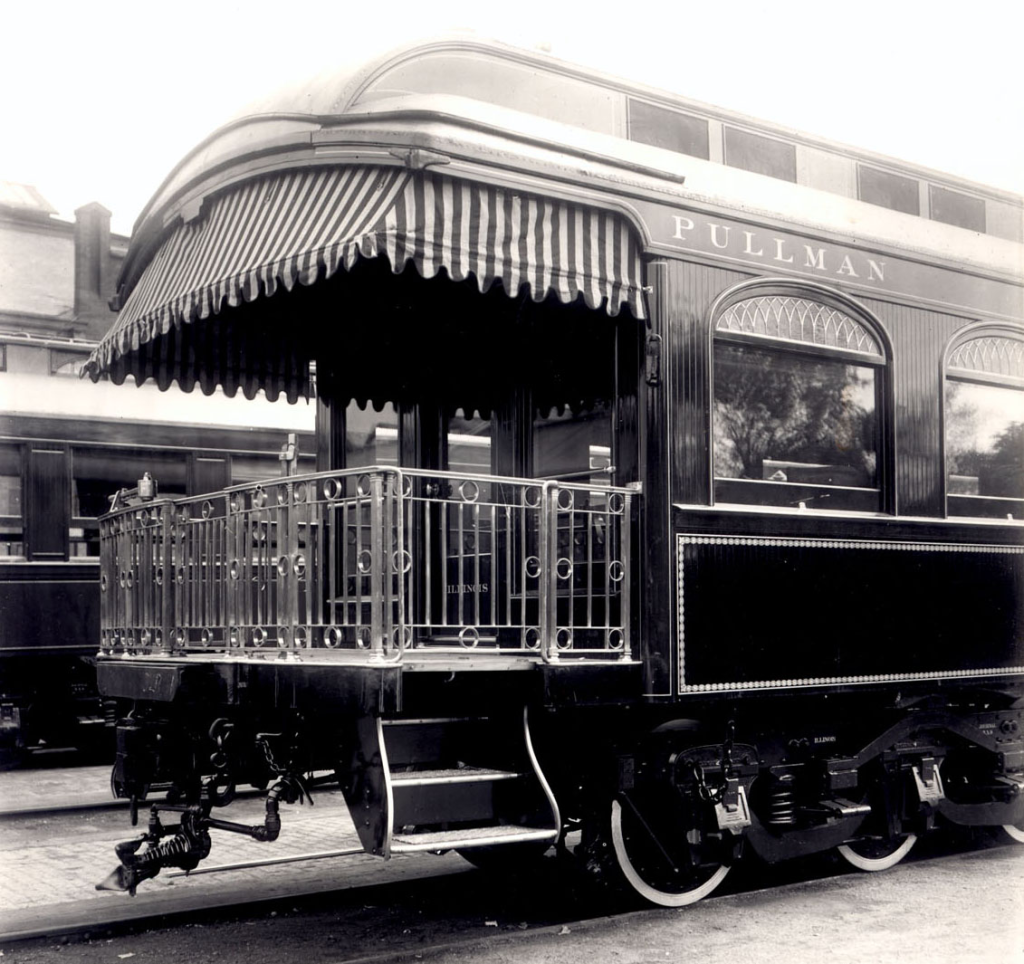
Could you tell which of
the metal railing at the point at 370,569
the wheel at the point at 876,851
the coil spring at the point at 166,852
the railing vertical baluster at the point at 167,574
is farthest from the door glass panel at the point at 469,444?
the wheel at the point at 876,851

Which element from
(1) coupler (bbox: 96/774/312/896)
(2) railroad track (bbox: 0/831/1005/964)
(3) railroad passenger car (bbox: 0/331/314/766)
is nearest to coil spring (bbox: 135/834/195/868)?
(1) coupler (bbox: 96/774/312/896)

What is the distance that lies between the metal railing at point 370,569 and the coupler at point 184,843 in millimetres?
648

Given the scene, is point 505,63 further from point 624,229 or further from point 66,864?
point 66,864

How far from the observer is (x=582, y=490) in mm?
6254

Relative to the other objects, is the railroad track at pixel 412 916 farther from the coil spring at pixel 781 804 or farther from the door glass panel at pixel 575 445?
the door glass panel at pixel 575 445

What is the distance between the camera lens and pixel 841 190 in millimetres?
7891

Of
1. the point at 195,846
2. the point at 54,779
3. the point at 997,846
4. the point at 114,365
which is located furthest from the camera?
the point at 54,779

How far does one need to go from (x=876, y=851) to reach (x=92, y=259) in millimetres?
29961

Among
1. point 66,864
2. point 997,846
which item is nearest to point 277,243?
point 66,864

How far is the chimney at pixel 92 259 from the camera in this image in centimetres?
3338

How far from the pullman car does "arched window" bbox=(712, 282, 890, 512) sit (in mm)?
21

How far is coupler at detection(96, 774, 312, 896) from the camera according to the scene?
5922mm

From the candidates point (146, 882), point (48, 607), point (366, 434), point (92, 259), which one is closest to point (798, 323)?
point (366, 434)

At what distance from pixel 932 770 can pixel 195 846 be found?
4214 mm
